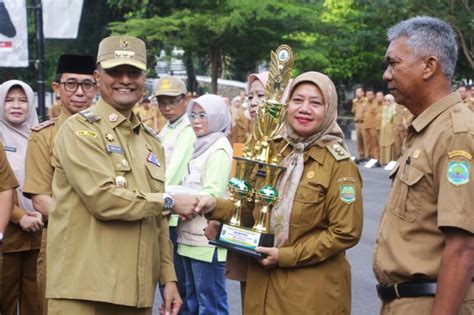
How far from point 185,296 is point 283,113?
2823 mm

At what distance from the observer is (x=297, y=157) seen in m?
4.63

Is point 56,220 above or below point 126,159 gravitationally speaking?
below

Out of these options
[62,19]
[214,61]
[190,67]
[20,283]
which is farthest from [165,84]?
[190,67]

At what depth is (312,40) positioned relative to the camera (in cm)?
3756

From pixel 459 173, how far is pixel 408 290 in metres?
0.56

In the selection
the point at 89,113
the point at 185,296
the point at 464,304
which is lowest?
the point at 185,296

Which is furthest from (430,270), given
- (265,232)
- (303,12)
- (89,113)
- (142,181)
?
(303,12)

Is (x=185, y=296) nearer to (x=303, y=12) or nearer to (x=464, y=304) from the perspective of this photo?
(x=464, y=304)

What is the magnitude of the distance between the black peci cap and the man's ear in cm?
301

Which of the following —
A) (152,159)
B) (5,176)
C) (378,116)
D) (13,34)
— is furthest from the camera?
(378,116)

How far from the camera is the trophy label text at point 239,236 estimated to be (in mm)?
4539

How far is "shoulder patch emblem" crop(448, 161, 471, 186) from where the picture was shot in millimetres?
3533

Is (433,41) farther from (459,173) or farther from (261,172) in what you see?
(261,172)

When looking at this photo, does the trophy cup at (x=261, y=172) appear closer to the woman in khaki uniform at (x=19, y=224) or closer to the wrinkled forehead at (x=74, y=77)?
the wrinkled forehead at (x=74, y=77)
